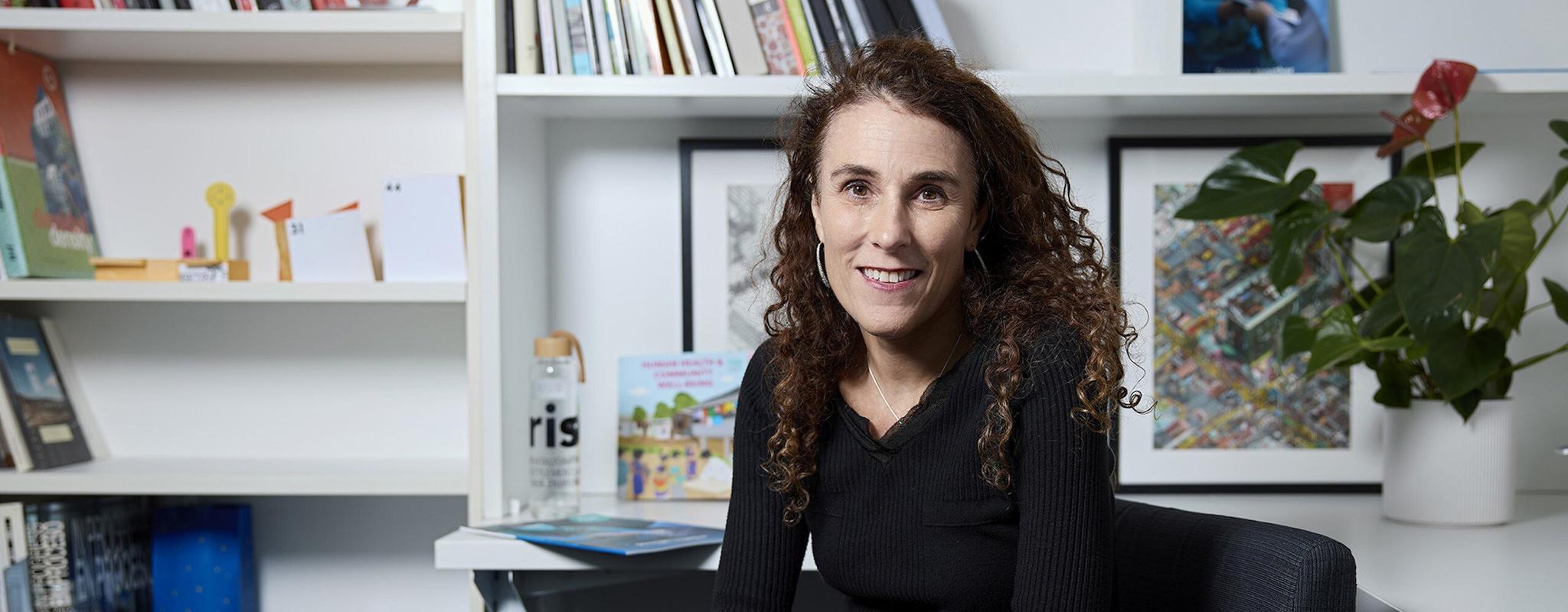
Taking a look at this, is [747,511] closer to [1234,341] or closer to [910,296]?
[910,296]

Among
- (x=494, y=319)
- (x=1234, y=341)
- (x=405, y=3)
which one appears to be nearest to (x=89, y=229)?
(x=405, y=3)

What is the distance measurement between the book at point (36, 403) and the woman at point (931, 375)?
1229 mm

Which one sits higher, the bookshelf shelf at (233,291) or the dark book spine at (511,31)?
the dark book spine at (511,31)

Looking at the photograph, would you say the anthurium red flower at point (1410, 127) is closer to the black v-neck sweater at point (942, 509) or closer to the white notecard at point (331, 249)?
the black v-neck sweater at point (942, 509)

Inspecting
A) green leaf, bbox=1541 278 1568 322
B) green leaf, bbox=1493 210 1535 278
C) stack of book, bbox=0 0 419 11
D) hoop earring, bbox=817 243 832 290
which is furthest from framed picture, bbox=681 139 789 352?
green leaf, bbox=1541 278 1568 322

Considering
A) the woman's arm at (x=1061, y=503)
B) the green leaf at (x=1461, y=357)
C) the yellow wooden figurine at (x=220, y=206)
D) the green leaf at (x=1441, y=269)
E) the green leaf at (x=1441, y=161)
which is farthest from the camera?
the yellow wooden figurine at (x=220, y=206)

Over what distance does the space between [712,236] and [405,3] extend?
0.63m

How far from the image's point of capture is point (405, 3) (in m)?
1.91

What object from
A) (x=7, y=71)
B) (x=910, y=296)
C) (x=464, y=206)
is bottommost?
(x=910, y=296)

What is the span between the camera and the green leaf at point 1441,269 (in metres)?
1.42

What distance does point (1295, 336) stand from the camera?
5.47ft

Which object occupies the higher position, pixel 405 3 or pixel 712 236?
pixel 405 3

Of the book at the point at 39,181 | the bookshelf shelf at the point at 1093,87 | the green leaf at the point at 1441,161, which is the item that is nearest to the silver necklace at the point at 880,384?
the bookshelf shelf at the point at 1093,87

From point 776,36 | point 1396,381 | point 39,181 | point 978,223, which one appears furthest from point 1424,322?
point 39,181
